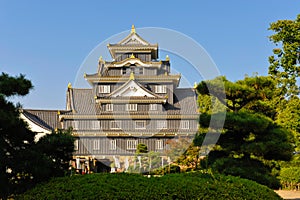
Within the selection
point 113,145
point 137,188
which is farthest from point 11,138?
point 113,145

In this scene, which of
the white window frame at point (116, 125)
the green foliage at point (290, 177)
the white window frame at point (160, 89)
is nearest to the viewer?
the green foliage at point (290, 177)

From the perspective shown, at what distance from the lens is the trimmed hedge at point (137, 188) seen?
521 cm

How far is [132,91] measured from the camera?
70.6 ft

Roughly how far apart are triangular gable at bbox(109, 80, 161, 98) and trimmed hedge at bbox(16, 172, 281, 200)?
15.4 m

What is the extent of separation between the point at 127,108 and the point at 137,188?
1605cm

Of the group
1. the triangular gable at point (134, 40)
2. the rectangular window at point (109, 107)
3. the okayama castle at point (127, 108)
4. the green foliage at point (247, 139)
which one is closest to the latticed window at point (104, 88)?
the okayama castle at point (127, 108)

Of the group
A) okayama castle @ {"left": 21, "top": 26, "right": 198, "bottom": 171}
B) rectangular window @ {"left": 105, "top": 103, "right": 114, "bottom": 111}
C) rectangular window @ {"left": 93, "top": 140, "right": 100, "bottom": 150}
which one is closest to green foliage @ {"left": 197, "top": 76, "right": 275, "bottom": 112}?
okayama castle @ {"left": 21, "top": 26, "right": 198, "bottom": 171}

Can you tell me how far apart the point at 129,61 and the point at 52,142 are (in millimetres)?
16807

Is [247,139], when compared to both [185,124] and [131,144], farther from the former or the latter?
[131,144]

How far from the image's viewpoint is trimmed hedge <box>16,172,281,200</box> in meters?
5.21

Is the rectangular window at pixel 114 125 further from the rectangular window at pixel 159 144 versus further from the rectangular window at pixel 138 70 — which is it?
the rectangular window at pixel 138 70

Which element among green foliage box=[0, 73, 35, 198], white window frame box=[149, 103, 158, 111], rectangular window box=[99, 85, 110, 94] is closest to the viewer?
green foliage box=[0, 73, 35, 198]

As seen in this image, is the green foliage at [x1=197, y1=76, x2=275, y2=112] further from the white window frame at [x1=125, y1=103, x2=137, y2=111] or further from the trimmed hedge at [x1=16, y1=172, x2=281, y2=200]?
the white window frame at [x1=125, y1=103, x2=137, y2=111]

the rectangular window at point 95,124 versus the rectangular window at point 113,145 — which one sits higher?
the rectangular window at point 95,124
